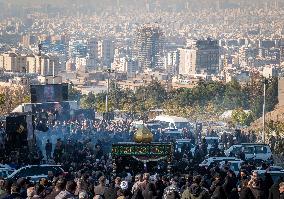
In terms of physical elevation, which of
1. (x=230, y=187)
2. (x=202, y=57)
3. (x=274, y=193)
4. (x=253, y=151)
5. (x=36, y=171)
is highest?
(x=274, y=193)

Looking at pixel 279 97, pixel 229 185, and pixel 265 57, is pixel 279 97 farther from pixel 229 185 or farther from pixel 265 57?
pixel 265 57

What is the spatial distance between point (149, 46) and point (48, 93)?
515 feet

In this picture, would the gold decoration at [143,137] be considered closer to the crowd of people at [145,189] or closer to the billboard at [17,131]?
the crowd of people at [145,189]

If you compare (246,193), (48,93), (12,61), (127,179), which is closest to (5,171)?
(127,179)

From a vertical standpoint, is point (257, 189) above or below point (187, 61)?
above

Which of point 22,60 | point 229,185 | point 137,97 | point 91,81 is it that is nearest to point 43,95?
point 229,185

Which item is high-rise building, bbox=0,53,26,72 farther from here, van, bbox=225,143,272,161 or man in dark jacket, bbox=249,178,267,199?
man in dark jacket, bbox=249,178,267,199

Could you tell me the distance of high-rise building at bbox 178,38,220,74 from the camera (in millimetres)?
171375

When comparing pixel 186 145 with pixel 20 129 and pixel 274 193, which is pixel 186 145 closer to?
pixel 20 129

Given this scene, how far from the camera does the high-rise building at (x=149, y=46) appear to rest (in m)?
191

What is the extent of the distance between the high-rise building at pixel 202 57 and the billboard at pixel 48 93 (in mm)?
130823

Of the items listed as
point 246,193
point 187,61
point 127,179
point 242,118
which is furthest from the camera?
point 187,61

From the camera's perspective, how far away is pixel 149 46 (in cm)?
19400

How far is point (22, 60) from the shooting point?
14988 cm
